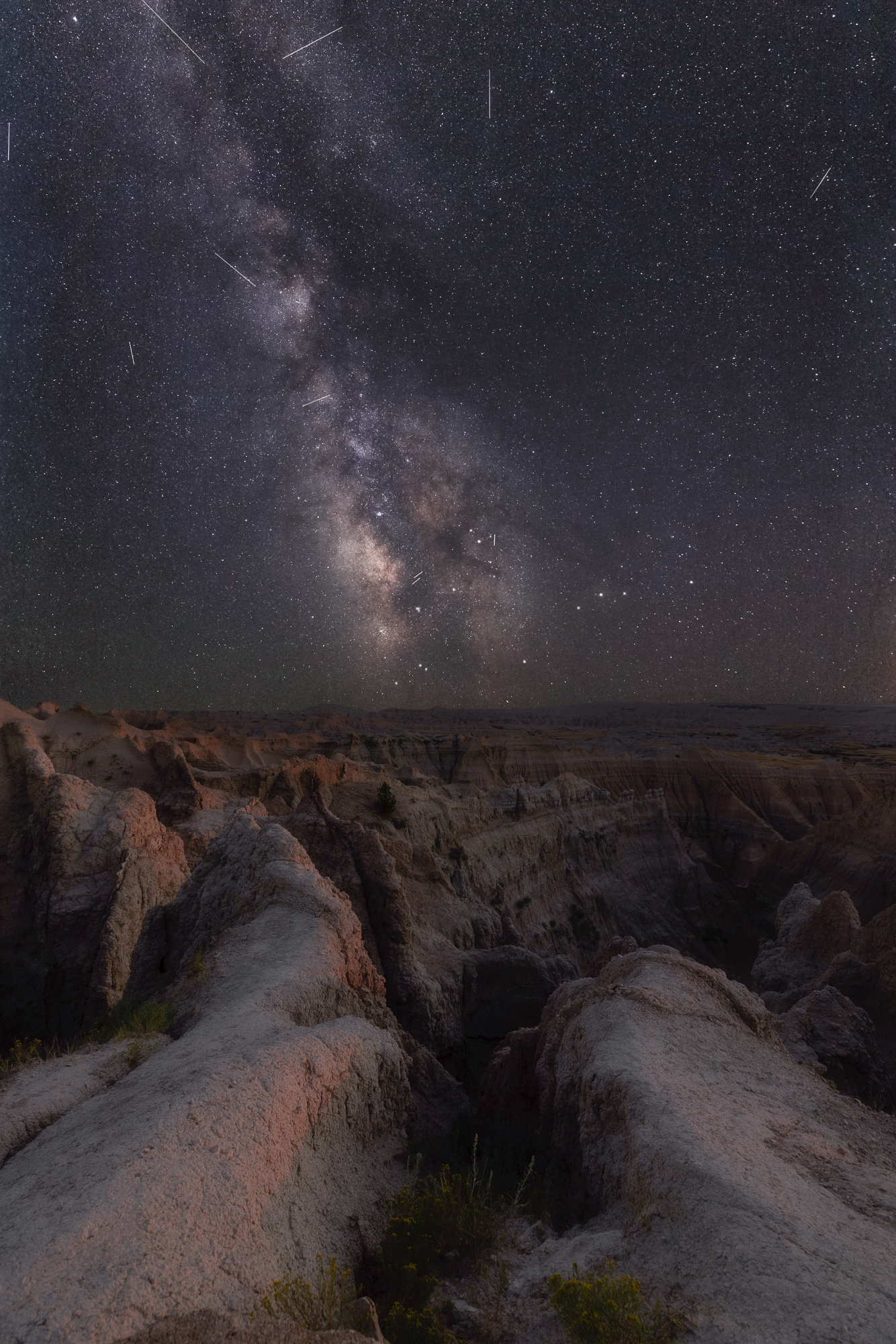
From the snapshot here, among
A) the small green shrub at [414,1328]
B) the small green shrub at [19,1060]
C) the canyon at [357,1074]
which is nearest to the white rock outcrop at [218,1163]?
the canyon at [357,1074]

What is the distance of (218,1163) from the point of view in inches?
220

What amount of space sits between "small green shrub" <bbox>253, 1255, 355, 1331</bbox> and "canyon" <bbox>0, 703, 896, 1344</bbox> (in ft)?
0.58

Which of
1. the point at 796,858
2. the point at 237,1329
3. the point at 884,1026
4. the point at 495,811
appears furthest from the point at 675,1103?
the point at 796,858

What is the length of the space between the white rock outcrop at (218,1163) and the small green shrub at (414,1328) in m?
0.89

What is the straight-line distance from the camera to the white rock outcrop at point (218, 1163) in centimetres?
434

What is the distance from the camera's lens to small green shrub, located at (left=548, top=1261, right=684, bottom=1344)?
425 centimetres

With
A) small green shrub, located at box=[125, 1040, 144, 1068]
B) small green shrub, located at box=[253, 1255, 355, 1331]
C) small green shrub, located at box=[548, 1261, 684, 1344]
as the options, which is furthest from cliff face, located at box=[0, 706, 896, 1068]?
small green shrub, located at box=[548, 1261, 684, 1344]

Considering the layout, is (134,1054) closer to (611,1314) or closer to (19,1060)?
(19,1060)

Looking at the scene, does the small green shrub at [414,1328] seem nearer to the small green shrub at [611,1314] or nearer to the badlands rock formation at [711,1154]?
the small green shrub at [611,1314]

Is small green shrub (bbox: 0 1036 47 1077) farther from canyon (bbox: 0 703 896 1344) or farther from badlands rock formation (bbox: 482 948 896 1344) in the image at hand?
badlands rock formation (bbox: 482 948 896 1344)

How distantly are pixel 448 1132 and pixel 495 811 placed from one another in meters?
24.6

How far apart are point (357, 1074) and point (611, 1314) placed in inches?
163

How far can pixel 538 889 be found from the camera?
3441 cm

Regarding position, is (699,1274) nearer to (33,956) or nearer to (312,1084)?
(312,1084)
